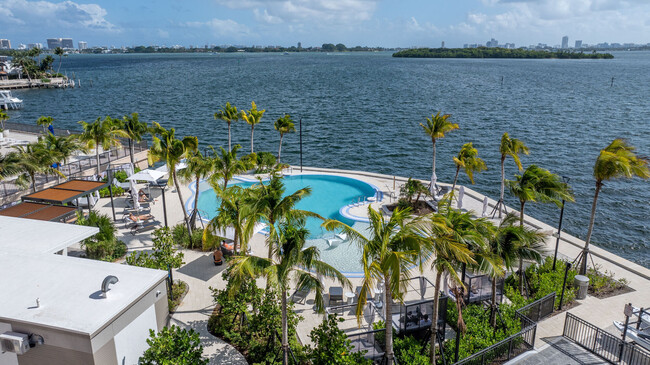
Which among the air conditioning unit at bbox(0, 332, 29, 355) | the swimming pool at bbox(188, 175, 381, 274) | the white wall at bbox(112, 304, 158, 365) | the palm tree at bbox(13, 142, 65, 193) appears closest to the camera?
the air conditioning unit at bbox(0, 332, 29, 355)

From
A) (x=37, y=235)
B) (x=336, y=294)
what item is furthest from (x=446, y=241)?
(x=37, y=235)

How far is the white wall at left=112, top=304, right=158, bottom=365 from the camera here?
1081 centimetres

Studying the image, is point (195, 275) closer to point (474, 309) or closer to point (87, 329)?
point (87, 329)

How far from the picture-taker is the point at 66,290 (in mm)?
11188

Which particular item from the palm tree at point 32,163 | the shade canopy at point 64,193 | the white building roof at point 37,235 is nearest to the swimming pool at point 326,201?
the shade canopy at point 64,193

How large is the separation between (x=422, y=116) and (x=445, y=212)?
59.1 m

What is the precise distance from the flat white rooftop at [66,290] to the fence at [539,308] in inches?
501

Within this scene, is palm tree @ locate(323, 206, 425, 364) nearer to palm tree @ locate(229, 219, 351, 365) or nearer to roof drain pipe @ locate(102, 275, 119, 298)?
palm tree @ locate(229, 219, 351, 365)

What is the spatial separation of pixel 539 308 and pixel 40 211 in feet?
68.8

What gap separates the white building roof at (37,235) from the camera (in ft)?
45.3

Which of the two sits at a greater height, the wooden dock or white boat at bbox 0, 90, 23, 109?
the wooden dock

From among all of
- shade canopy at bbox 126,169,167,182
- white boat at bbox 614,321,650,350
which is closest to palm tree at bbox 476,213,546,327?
white boat at bbox 614,321,650,350

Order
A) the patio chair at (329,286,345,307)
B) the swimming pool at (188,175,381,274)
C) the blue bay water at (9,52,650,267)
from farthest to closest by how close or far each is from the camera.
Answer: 1. the blue bay water at (9,52,650,267)
2. the swimming pool at (188,175,381,274)
3. the patio chair at (329,286,345,307)

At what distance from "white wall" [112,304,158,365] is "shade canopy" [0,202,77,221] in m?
8.85
